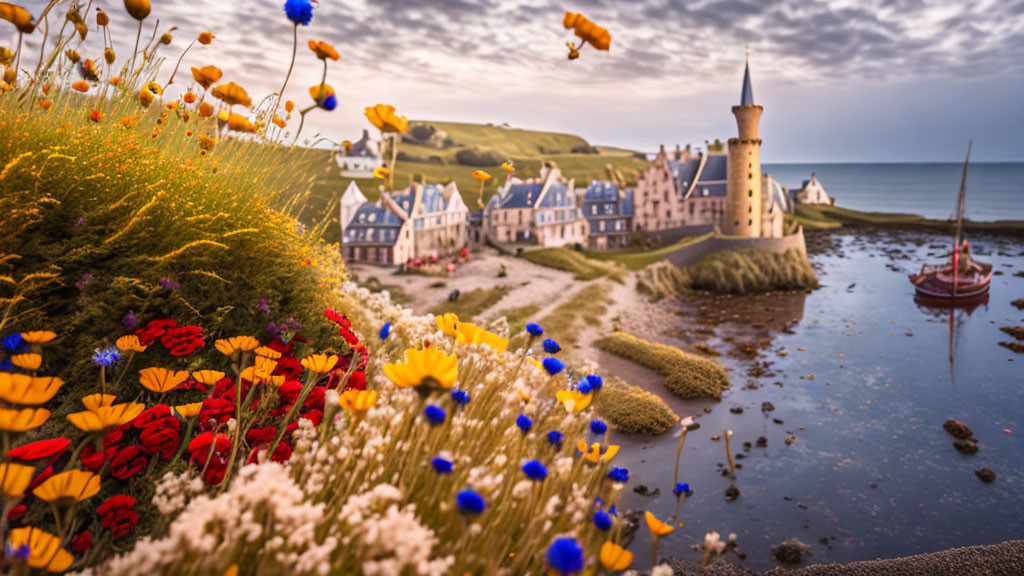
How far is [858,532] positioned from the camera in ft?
33.0

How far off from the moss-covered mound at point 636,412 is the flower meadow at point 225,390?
30.2 ft

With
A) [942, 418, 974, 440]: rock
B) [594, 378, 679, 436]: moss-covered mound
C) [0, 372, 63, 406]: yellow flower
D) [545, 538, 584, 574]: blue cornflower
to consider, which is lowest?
[942, 418, 974, 440]: rock

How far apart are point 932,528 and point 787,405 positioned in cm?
593

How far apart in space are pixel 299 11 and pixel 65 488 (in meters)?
3.39

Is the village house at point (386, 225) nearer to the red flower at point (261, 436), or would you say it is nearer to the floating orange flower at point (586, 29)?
the floating orange flower at point (586, 29)

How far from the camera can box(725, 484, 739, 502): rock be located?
11008 millimetres

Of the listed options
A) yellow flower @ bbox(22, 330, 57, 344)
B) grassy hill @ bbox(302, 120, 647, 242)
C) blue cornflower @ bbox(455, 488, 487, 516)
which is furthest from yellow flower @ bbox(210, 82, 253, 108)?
grassy hill @ bbox(302, 120, 647, 242)

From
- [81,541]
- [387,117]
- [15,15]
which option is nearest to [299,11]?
[387,117]

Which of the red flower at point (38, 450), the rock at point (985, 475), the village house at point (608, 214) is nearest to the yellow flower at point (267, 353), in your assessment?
the red flower at point (38, 450)

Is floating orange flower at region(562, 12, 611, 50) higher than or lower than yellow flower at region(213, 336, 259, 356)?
higher

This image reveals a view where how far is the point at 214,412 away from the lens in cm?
305

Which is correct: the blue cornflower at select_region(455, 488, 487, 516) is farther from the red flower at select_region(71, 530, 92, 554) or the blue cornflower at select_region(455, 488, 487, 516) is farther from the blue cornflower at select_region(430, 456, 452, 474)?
the red flower at select_region(71, 530, 92, 554)

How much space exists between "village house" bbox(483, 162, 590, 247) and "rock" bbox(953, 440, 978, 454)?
21.9 m

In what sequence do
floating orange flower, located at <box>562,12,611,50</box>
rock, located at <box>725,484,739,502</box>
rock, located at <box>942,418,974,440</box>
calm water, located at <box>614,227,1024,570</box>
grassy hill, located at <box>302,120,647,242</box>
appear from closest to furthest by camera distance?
floating orange flower, located at <box>562,12,611,50</box> < calm water, located at <box>614,227,1024,570</box> < rock, located at <box>725,484,739,502</box> < rock, located at <box>942,418,974,440</box> < grassy hill, located at <box>302,120,647,242</box>
